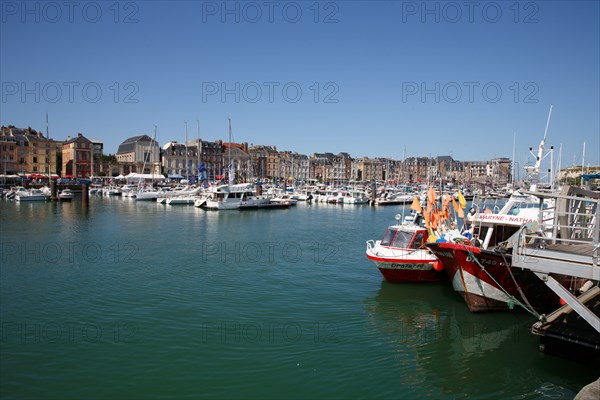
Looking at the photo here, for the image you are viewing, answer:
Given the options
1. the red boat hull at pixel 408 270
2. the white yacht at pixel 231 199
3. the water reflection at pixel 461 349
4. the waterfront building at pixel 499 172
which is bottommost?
the water reflection at pixel 461 349

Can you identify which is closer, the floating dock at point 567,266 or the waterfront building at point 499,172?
the floating dock at point 567,266

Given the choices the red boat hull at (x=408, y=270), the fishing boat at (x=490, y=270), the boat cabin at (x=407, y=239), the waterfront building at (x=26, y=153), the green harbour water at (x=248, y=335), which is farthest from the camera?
the waterfront building at (x=26, y=153)

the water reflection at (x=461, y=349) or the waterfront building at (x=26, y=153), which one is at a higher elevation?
the waterfront building at (x=26, y=153)

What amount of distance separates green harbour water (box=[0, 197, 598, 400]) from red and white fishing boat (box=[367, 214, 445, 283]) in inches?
27.4

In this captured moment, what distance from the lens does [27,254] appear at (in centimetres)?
2941

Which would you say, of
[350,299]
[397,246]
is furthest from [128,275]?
[397,246]

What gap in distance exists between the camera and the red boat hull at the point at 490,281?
55.6 ft

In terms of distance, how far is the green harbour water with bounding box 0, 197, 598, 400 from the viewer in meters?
12.5

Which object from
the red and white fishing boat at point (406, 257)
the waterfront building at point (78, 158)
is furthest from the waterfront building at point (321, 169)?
the red and white fishing boat at point (406, 257)

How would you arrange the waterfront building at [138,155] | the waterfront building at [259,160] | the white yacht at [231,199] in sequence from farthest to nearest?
the waterfront building at [259,160]
the waterfront building at [138,155]
the white yacht at [231,199]

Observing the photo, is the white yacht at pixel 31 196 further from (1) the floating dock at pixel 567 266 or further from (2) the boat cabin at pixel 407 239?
(1) the floating dock at pixel 567 266

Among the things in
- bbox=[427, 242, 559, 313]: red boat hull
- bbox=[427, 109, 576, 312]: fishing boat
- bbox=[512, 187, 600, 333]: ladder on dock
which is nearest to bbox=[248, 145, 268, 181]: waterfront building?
A: bbox=[427, 109, 576, 312]: fishing boat

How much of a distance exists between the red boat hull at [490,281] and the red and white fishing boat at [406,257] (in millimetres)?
3638

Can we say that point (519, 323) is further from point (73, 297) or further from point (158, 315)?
point (73, 297)
